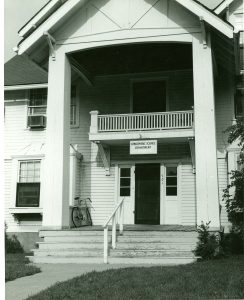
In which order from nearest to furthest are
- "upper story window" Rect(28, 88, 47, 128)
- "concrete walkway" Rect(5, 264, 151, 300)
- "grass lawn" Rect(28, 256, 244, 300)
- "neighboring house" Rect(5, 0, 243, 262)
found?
"grass lawn" Rect(28, 256, 244, 300) < "concrete walkway" Rect(5, 264, 151, 300) < "neighboring house" Rect(5, 0, 243, 262) < "upper story window" Rect(28, 88, 47, 128)

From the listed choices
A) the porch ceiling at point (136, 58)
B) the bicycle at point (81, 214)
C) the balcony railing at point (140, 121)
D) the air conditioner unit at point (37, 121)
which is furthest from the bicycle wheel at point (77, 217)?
the porch ceiling at point (136, 58)

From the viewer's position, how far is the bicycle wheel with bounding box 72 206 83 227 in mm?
14680

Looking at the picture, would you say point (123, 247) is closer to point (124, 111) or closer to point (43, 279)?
point (43, 279)

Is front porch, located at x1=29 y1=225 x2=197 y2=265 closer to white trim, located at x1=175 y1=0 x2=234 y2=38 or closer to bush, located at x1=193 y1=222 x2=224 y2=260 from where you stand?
bush, located at x1=193 y1=222 x2=224 y2=260

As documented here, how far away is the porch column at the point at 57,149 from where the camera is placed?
12.6m

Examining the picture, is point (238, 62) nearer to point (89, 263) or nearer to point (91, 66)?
point (91, 66)

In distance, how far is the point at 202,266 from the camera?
921 centimetres

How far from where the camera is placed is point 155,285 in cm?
713

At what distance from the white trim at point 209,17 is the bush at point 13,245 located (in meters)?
9.87

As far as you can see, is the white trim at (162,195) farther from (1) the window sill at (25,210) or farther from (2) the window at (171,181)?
(1) the window sill at (25,210)

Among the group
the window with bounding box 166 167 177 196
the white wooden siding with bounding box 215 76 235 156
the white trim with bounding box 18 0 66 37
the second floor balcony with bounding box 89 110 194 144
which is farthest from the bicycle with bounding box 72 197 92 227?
the white trim with bounding box 18 0 66 37

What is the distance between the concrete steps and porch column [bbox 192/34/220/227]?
2.89ft

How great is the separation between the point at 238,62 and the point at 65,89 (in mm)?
5267

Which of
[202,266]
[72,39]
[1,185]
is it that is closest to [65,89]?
[72,39]
